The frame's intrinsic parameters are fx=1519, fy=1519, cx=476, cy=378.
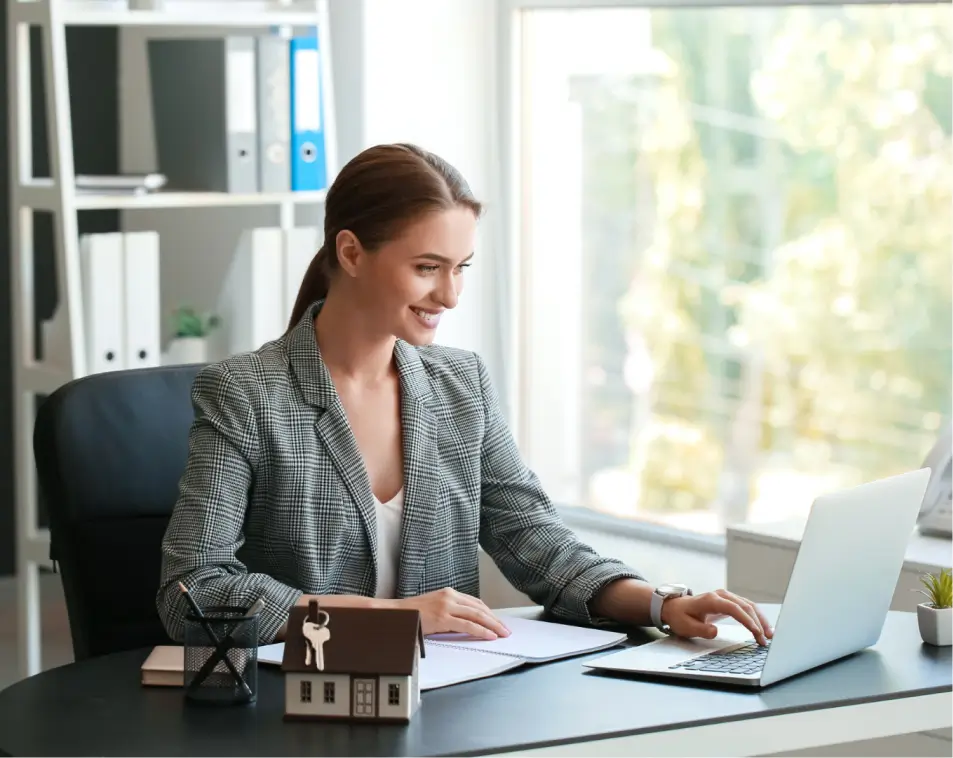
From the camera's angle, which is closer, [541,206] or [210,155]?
[210,155]

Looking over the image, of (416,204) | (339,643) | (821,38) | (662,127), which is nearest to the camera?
(339,643)

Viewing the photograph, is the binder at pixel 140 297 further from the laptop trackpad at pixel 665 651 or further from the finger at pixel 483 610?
the laptop trackpad at pixel 665 651

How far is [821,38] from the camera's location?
3045mm

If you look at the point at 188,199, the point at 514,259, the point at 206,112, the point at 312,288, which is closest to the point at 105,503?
the point at 312,288

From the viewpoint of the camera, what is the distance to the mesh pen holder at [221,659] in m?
1.50

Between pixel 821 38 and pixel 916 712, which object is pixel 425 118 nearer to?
pixel 821 38

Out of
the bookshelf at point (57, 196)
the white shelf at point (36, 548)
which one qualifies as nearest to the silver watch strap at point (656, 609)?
the bookshelf at point (57, 196)

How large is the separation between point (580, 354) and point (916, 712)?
81.4 inches

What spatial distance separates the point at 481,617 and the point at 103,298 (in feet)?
5.17

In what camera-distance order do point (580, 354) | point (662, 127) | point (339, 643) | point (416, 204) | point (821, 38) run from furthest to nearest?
point (580, 354), point (662, 127), point (821, 38), point (416, 204), point (339, 643)

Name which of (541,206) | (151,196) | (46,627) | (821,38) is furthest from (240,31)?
(46,627)

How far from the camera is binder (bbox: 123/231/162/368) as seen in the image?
309cm

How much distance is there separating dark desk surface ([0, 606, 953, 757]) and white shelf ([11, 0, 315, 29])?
169 centimetres

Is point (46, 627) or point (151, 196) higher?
point (151, 196)
